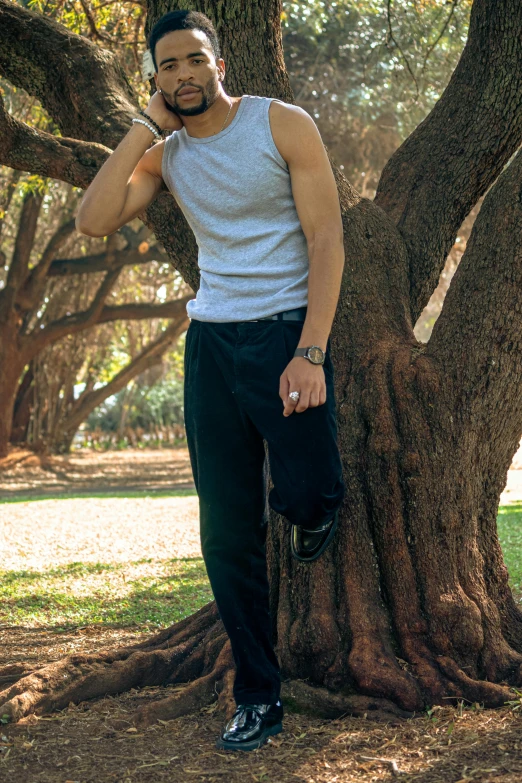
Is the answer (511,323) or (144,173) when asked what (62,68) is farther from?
(511,323)

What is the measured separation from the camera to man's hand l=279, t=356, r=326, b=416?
8.92ft

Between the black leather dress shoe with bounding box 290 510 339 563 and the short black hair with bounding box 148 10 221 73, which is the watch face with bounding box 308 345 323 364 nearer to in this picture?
the black leather dress shoe with bounding box 290 510 339 563

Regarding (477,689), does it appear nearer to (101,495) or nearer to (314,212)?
(314,212)

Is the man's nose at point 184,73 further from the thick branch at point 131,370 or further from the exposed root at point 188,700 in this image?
the thick branch at point 131,370

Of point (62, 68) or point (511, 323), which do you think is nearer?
point (511, 323)

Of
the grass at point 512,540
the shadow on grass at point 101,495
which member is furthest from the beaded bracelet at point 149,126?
the shadow on grass at point 101,495

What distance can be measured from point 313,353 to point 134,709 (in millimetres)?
1696

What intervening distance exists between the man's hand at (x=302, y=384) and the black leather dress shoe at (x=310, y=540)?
1.54 feet

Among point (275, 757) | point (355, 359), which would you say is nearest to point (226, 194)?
point (355, 359)

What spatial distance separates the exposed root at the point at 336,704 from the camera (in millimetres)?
3156

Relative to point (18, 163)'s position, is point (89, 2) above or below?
above

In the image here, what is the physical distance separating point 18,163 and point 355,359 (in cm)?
204

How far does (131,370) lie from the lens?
737 inches

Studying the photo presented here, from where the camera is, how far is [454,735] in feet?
9.73
